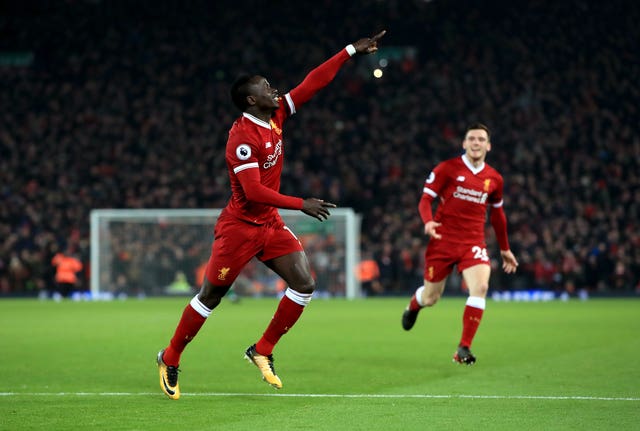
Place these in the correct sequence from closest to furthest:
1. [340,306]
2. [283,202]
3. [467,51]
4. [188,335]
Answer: [283,202], [188,335], [340,306], [467,51]

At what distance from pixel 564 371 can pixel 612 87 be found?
25142 millimetres

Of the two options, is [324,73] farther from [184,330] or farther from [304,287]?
[184,330]

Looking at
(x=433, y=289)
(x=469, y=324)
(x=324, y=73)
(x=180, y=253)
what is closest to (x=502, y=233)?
(x=433, y=289)

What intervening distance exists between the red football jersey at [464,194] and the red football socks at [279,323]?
10.1ft

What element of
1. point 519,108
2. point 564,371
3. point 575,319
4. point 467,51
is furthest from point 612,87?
point 564,371

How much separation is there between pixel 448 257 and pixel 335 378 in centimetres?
227

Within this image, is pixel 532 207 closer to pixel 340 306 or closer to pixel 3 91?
pixel 340 306

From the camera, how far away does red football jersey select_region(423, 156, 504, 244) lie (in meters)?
10.9

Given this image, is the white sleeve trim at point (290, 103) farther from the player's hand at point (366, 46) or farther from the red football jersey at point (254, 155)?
the player's hand at point (366, 46)

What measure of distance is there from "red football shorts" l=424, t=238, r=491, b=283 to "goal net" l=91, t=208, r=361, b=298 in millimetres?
17539

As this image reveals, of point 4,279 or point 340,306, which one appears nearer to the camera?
point 340,306

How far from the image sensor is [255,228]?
8133 millimetres

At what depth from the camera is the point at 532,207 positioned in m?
30.2

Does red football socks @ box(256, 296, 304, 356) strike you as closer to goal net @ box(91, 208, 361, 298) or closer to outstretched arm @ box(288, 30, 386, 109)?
outstretched arm @ box(288, 30, 386, 109)
